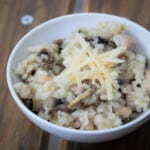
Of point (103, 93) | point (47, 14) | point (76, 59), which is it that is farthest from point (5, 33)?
point (103, 93)

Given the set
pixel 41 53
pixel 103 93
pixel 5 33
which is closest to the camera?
pixel 103 93

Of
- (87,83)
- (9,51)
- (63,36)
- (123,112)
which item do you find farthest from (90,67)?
(9,51)

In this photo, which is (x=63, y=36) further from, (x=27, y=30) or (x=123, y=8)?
(x=123, y=8)

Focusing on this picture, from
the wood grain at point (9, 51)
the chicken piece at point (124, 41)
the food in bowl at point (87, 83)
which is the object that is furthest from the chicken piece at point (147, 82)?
the wood grain at point (9, 51)

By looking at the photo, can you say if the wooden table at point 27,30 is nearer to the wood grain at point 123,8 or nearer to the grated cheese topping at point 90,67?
the wood grain at point 123,8

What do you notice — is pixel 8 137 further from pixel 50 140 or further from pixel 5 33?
pixel 5 33

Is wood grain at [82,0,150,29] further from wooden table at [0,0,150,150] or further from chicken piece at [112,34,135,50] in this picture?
chicken piece at [112,34,135,50]

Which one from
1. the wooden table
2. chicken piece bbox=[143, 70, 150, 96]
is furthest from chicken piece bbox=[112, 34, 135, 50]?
the wooden table
